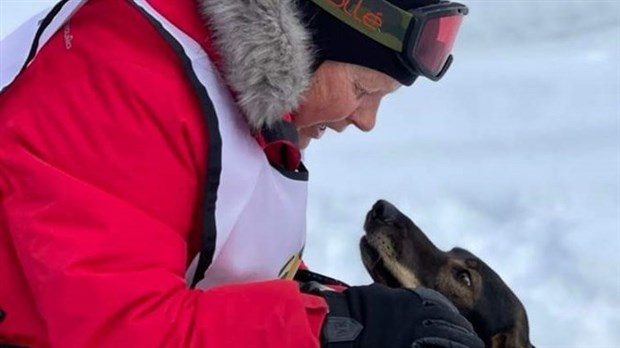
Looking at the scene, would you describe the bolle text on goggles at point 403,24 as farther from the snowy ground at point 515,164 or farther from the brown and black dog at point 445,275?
the snowy ground at point 515,164

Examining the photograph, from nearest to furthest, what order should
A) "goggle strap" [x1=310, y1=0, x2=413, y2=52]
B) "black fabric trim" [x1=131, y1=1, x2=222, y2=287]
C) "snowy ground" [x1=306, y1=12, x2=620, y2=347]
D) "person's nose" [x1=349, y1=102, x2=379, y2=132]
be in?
1. "black fabric trim" [x1=131, y1=1, x2=222, y2=287]
2. "goggle strap" [x1=310, y1=0, x2=413, y2=52]
3. "person's nose" [x1=349, y1=102, x2=379, y2=132]
4. "snowy ground" [x1=306, y1=12, x2=620, y2=347]

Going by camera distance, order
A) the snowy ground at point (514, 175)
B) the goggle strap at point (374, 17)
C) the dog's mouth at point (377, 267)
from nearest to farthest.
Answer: the goggle strap at point (374, 17), the dog's mouth at point (377, 267), the snowy ground at point (514, 175)

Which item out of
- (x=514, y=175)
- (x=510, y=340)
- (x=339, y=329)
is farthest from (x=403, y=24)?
(x=514, y=175)

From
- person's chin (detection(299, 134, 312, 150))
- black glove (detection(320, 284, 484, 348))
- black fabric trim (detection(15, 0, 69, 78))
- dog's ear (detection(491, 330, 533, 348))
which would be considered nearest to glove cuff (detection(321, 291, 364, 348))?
black glove (detection(320, 284, 484, 348))

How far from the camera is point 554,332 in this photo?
289cm

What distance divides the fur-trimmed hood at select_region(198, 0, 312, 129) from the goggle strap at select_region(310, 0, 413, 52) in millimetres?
58

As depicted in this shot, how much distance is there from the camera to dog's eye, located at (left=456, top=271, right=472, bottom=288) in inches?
97.8

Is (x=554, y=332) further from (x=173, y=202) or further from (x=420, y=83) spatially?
(x=173, y=202)

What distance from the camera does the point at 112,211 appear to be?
3.95 ft

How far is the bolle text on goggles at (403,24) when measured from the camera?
1406 millimetres

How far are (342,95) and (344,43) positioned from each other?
77mm

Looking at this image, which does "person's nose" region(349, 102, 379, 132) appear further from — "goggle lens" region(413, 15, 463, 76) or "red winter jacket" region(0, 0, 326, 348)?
"red winter jacket" region(0, 0, 326, 348)

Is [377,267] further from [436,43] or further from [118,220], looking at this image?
[118,220]

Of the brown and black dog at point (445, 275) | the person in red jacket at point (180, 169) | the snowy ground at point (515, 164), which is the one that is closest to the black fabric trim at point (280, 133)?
the person in red jacket at point (180, 169)
